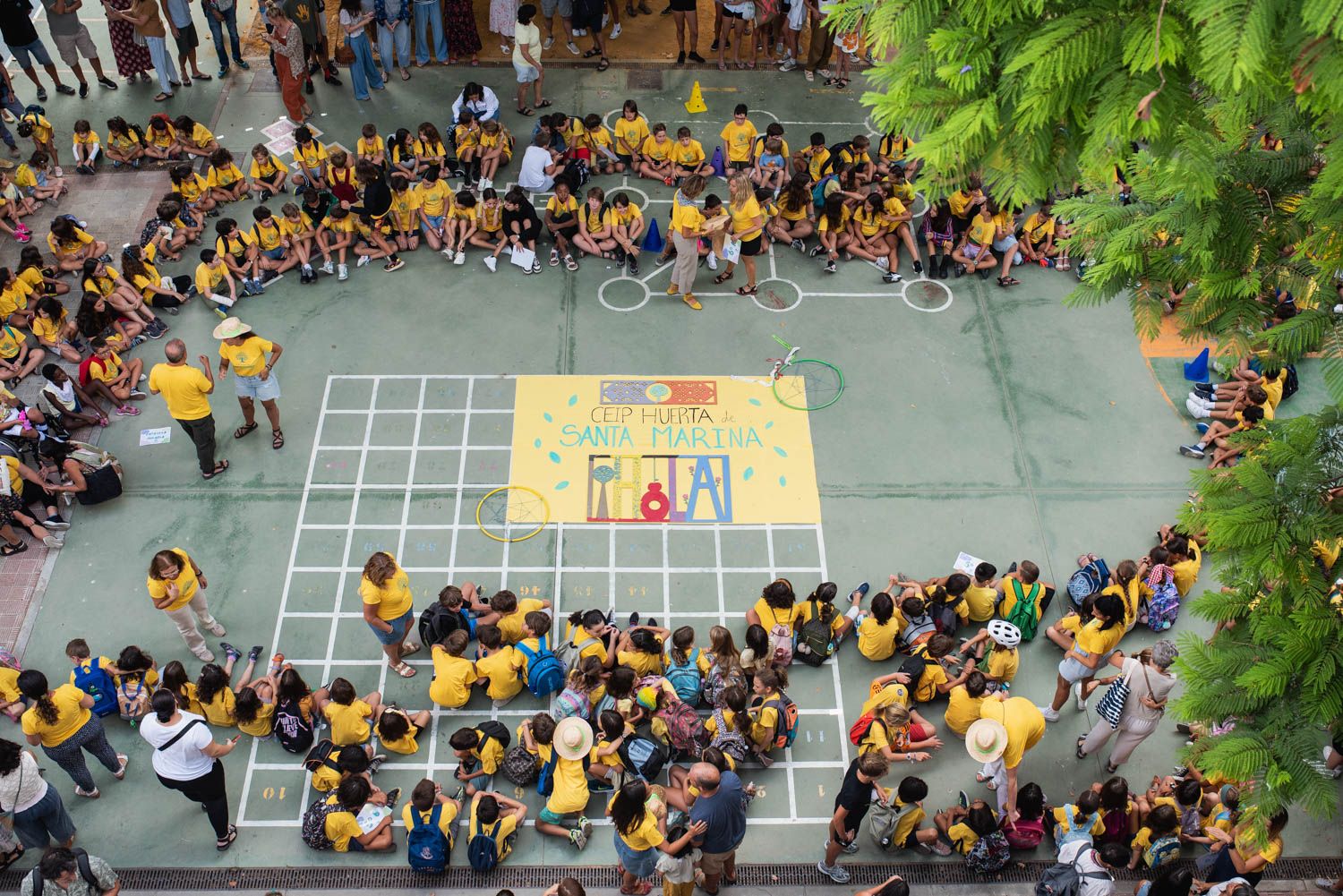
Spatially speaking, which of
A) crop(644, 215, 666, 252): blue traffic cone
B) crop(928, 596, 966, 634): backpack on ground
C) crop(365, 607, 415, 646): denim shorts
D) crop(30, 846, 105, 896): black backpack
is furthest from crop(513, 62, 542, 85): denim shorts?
crop(30, 846, 105, 896): black backpack

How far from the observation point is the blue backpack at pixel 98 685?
30.7 ft

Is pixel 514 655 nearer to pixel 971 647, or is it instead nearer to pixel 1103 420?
pixel 971 647

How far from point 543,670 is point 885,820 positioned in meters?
3.05

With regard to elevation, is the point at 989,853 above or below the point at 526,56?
below

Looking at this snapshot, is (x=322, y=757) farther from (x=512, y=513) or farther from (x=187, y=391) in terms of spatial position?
(x=187, y=391)

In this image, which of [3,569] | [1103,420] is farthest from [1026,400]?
[3,569]

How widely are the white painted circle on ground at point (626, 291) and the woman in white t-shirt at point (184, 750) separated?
6950 millimetres

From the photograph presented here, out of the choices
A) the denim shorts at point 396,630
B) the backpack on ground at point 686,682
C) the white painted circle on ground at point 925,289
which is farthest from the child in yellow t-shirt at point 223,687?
the white painted circle on ground at point 925,289

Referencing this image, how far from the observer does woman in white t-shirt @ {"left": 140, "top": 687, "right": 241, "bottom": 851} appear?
26.5 ft

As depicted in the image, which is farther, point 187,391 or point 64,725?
point 187,391

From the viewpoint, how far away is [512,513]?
37.3 feet

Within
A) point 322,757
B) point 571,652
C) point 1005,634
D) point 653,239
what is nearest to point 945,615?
point 1005,634

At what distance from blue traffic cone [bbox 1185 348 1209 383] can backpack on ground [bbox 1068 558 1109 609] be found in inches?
133

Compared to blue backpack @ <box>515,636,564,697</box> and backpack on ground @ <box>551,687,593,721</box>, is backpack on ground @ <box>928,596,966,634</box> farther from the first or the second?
blue backpack @ <box>515,636,564,697</box>
